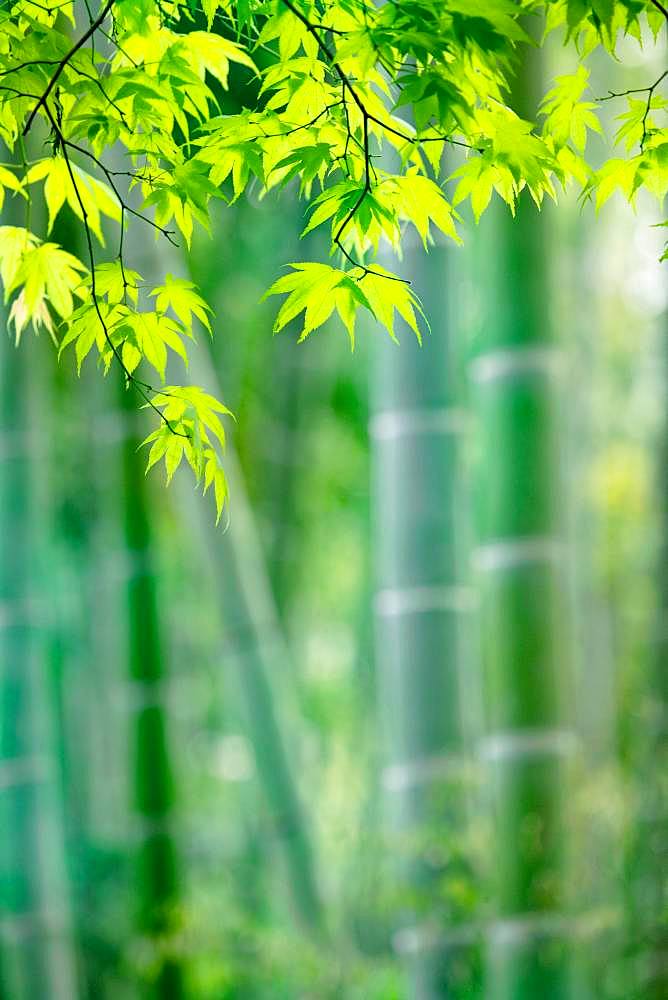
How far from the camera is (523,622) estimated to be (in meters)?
2.26

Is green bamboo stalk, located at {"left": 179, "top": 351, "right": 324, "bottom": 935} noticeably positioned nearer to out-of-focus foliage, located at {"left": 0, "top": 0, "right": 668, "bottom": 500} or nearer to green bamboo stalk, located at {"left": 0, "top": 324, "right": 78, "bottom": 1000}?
green bamboo stalk, located at {"left": 0, "top": 324, "right": 78, "bottom": 1000}

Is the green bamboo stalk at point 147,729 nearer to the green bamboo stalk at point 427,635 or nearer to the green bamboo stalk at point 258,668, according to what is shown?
the green bamboo stalk at point 258,668

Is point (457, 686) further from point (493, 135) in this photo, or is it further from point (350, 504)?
point (350, 504)

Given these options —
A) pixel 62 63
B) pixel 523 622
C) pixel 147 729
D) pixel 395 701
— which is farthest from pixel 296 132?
pixel 147 729

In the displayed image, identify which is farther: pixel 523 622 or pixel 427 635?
pixel 427 635

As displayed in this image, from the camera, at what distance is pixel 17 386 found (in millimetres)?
2664

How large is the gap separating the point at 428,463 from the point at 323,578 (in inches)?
191

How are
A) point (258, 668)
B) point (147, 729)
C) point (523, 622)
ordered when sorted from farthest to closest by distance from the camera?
point (147, 729)
point (258, 668)
point (523, 622)

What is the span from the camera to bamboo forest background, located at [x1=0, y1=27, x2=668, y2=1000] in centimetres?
227

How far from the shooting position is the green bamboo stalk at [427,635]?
7.61 ft

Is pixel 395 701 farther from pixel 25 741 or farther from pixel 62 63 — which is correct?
pixel 62 63

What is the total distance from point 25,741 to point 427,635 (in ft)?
3.04

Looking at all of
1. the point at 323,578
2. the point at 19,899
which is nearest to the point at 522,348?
the point at 19,899

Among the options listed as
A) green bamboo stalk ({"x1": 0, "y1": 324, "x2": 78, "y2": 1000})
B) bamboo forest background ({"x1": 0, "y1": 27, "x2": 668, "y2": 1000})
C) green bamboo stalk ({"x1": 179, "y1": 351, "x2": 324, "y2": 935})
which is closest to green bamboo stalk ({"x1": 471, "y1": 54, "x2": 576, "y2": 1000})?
bamboo forest background ({"x1": 0, "y1": 27, "x2": 668, "y2": 1000})
